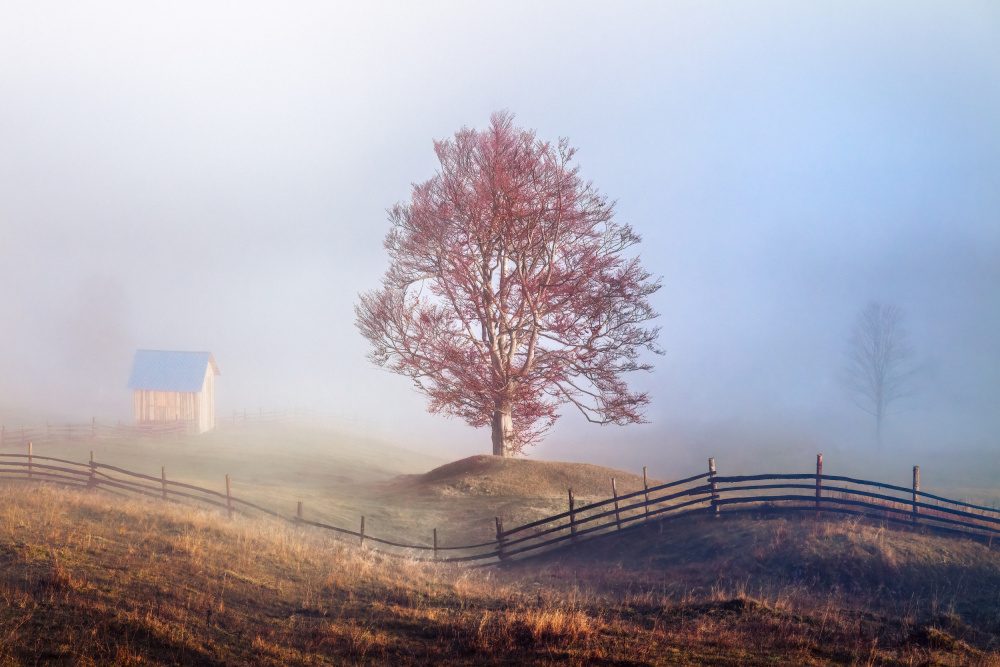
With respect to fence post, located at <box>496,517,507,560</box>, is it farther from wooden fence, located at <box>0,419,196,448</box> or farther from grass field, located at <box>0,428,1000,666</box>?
Result: wooden fence, located at <box>0,419,196,448</box>

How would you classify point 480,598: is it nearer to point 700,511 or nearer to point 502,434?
point 700,511

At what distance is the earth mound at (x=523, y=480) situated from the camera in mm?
22812

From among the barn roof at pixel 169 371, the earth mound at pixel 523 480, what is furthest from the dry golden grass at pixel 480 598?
the barn roof at pixel 169 371

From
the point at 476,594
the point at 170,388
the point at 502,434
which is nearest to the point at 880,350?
the point at 502,434

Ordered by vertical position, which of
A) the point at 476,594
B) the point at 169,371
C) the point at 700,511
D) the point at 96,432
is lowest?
the point at 96,432

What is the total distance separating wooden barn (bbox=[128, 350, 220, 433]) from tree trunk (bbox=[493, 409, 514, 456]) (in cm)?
2839

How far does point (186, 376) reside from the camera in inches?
1758

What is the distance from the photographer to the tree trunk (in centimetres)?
2573

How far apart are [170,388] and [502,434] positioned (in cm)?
3022

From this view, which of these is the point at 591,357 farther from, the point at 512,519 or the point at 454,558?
the point at 454,558

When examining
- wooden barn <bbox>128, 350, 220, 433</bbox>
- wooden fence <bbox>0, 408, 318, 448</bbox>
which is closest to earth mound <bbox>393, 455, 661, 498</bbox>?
wooden fence <bbox>0, 408, 318, 448</bbox>

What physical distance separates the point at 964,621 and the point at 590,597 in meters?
6.16

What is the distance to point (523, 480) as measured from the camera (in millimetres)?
23469

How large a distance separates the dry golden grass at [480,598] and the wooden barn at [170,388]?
29.1 m
